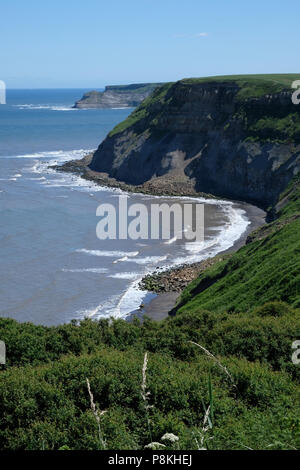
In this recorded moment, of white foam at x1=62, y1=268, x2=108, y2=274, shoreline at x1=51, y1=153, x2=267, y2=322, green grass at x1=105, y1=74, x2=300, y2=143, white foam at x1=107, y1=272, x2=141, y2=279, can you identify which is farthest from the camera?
green grass at x1=105, y1=74, x2=300, y2=143

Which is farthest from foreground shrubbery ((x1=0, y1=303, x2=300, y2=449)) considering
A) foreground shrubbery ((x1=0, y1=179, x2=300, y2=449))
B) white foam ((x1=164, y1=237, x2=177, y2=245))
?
white foam ((x1=164, y1=237, x2=177, y2=245))

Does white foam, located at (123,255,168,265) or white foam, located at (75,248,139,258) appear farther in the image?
white foam, located at (75,248,139,258)

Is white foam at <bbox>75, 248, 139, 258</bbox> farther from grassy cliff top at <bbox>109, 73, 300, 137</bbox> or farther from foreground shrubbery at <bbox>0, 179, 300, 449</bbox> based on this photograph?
grassy cliff top at <bbox>109, 73, 300, 137</bbox>

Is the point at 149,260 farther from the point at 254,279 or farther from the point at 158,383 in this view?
the point at 158,383

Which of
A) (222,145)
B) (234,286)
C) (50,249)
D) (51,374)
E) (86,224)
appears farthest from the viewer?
(222,145)

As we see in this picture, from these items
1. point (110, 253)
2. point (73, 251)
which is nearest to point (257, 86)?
point (110, 253)

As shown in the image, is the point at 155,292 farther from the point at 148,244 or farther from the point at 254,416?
the point at 254,416

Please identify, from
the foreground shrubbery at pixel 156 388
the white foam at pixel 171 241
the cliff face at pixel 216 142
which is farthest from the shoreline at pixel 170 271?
the white foam at pixel 171 241

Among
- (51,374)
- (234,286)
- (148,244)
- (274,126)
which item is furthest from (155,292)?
(274,126)

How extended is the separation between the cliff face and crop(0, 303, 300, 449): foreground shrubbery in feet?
197

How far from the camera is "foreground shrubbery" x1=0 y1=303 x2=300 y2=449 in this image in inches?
585

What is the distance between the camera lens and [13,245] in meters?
62.7

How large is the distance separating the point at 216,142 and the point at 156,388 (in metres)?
86.8

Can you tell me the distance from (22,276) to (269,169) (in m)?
48.0
